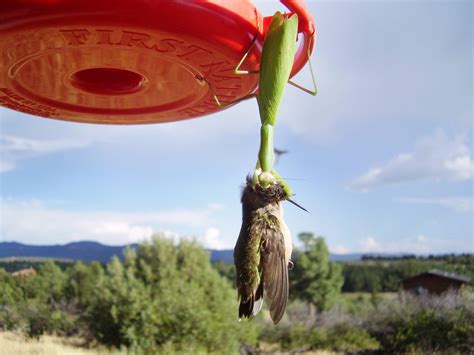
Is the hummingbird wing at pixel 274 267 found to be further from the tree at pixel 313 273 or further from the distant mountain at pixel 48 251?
the tree at pixel 313 273

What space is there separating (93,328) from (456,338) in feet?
49.4

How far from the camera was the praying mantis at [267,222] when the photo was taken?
1679 millimetres

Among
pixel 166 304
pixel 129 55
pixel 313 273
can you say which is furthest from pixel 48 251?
pixel 313 273

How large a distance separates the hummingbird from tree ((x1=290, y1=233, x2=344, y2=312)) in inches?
1395

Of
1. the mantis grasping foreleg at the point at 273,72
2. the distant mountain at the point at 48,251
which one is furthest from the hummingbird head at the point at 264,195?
the distant mountain at the point at 48,251

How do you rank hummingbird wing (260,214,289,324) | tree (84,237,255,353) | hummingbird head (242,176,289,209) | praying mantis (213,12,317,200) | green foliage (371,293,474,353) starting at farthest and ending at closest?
tree (84,237,255,353) < green foliage (371,293,474,353) < praying mantis (213,12,317,200) < hummingbird head (242,176,289,209) < hummingbird wing (260,214,289,324)

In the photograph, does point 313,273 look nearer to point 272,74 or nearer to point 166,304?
point 166,304

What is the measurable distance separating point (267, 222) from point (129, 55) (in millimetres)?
1032

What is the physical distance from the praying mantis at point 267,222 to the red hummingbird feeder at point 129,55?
21cm

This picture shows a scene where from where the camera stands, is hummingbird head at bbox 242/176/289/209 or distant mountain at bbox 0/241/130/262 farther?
distant mountain at bbox 0/241/130/262

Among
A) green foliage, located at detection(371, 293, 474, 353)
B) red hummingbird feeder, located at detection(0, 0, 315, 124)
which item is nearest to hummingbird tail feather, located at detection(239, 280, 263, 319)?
red hummingbird feeder, located at detection(0, 0, 315, 124)

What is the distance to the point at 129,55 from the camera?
2.12 m

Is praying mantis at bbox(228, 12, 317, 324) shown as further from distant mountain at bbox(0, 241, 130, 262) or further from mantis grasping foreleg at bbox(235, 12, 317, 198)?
distant mountain at bbox(0, 241, 130, 262)

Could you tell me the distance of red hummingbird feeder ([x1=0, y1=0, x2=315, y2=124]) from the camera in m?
1.70
